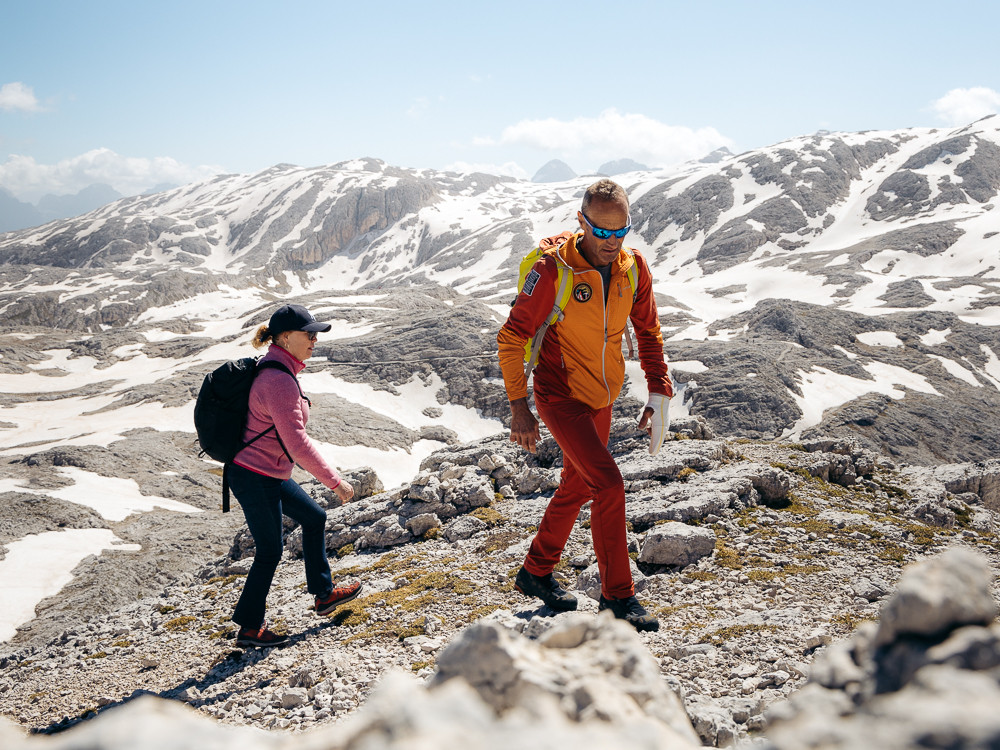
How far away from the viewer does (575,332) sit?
20.9 ft

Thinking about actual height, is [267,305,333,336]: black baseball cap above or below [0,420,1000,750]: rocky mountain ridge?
above

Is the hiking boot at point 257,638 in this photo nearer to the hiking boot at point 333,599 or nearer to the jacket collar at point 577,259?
the hiking boot at point 333,599

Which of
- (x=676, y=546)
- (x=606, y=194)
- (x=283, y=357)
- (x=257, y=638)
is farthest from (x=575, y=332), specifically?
(x=257, y=638)

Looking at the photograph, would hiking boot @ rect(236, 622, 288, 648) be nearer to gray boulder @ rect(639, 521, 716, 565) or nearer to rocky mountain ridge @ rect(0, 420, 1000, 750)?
rocky mountain ridge @ rect(0, 420, 1000, 750)

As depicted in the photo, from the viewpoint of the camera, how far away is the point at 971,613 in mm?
2086

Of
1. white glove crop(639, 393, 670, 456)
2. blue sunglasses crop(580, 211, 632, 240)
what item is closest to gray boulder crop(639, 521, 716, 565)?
white glove crop(639, 393, 670, 456)

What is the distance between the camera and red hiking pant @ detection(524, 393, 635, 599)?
6059 mm

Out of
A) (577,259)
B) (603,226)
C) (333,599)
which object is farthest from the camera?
(333,599)

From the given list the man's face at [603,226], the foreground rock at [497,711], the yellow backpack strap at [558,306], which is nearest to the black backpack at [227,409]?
the yellow backpack strap at [558,306]

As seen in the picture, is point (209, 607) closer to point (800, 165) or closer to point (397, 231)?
point (800, 165)

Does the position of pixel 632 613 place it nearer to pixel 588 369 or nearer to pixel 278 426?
pixel 588 369

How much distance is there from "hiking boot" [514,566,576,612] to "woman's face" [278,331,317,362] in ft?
12.8

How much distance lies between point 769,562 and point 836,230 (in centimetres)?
13736

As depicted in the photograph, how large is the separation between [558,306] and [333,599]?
17.2ft
